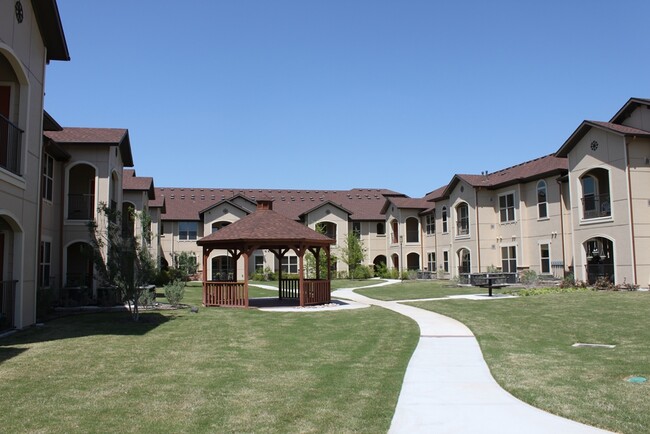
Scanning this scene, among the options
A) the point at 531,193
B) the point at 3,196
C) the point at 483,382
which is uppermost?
the point at 531,193

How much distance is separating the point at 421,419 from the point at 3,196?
10.9 meters

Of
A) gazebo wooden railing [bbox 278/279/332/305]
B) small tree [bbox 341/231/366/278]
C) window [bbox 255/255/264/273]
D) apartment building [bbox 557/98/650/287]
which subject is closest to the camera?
gazebo wooden railing [bbox 278/279/332/305]

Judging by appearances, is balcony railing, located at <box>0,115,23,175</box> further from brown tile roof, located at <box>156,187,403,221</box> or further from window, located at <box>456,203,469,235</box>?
brown tile roof, located at <box>156,187,403,221</box>

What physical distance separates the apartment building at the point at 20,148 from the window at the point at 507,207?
28559 mm

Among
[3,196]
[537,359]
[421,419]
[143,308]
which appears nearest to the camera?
[421,419]

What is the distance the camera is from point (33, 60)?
14.5 metres

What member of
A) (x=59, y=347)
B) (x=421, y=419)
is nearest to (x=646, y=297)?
(x=421, y=419)

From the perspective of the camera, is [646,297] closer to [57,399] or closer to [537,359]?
[537,359]

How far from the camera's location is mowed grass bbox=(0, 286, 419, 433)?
6.45m

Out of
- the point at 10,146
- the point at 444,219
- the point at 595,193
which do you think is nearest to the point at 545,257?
the point at 595,193

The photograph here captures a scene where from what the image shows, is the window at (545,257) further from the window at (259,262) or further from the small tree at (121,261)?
the small tree at (121,261)

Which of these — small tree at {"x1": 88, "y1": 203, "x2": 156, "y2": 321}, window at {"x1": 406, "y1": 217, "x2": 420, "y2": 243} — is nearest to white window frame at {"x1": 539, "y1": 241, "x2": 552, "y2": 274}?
window at {"x1": 406, "y1": 217, "x2": 420, "y2": 243}

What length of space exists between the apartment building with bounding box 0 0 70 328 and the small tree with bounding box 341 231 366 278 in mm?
34114

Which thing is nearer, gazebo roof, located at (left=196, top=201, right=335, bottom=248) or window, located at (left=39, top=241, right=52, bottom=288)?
window, located at (left=39, top=241, right=52, bottom=288)
